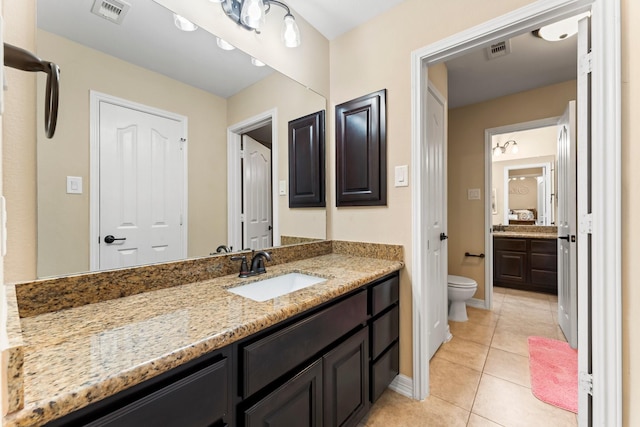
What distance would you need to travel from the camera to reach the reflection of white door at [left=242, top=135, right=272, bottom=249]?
5.40ft

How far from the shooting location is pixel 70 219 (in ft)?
3.23

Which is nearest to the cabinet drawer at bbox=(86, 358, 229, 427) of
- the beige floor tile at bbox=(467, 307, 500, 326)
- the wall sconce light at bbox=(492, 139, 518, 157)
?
the beige floor tile at bbox=(467, 307, 500, 326)

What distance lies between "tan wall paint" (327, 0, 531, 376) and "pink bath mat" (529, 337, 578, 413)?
88 centimetres

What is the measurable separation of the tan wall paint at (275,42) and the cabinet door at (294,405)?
1.66m

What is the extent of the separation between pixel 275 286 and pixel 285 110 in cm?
117

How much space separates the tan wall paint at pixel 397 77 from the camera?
1588 millimetres

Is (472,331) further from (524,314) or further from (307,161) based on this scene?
(307,161)

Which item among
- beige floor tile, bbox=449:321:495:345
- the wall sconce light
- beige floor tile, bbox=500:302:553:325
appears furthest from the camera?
the wall sconce light

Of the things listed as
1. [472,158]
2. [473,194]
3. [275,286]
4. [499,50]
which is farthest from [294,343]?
[472,158]

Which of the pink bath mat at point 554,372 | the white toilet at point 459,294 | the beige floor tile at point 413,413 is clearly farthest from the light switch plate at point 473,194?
the beige floor tile at point 413,413

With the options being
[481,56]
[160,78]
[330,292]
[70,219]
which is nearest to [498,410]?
[330,292]

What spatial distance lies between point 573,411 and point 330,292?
5.49ft
